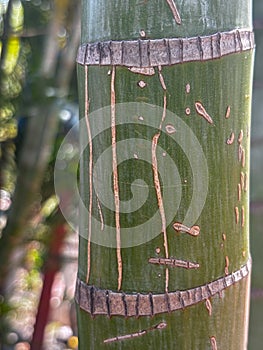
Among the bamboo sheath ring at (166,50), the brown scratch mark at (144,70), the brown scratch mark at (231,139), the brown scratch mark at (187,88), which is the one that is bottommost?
the brown scratch mark at (231,139)

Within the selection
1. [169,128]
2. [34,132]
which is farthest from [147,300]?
[34,132]

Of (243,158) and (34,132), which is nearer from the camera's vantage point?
(243,158)

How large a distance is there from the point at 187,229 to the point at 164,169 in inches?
2.0

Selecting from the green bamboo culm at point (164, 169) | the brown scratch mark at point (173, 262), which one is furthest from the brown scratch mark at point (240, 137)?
the brown scratch mark at point (173, 262)

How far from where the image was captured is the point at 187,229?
1.44 ft

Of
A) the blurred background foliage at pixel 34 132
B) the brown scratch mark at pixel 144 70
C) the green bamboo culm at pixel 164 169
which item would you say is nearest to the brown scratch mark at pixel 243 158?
the green bamboo culm at pixel 164 169

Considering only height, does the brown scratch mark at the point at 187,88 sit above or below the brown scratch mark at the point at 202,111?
above

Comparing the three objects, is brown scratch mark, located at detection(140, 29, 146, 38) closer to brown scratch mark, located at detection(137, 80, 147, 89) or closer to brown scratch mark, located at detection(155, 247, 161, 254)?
brown scratch mark, located at detection(137, 80, 147, 89)

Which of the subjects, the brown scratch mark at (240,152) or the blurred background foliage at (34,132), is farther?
the blurred background foliage at (34,132)

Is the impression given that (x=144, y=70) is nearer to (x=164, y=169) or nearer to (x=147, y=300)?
(x=164, y=169)

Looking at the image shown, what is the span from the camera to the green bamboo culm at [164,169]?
0.42 m

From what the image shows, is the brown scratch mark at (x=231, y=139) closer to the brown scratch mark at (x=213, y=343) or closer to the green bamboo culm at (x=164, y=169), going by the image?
the green bamboo culm at (x=164, y=169)

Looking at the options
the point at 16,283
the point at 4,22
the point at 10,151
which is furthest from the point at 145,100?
the point at 16,283

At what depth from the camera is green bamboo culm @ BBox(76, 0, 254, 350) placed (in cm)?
42
